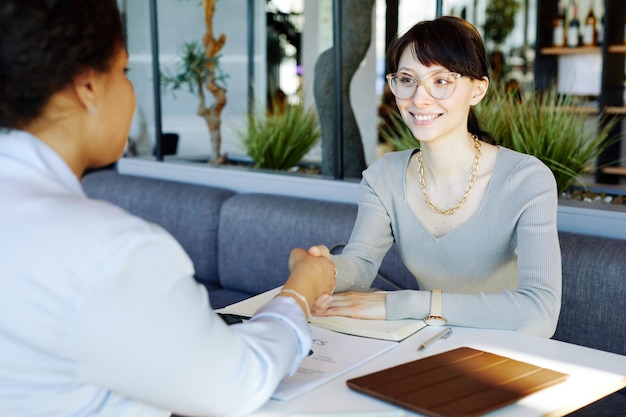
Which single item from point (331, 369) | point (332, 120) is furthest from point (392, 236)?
point (332, 120)

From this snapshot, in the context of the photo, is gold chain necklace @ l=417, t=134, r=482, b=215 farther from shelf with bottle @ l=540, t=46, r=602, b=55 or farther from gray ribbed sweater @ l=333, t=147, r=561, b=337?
shelf with bottle @ l=540, t=46, r=602, b=55

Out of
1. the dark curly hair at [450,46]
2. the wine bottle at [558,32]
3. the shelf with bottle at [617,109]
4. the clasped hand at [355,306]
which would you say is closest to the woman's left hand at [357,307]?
the clasped hand at [355,306]

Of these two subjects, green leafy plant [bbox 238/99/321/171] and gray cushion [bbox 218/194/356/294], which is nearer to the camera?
gray cushion [bbox 218/194/356/294]

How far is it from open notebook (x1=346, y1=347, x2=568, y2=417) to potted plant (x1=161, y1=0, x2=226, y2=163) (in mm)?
3217

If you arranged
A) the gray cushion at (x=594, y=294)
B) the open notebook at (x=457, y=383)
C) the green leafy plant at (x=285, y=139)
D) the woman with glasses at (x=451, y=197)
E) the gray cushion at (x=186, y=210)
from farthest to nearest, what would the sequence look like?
the green leafy plant at (x=285, y=139), the gray cushion at (x=186, y=210), the gray cushion at (x=594, y=294), the woman with glasses at (x=451, y=197), the open notebook at (x=457, y=383)

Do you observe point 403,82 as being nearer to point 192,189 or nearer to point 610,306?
point 610,306

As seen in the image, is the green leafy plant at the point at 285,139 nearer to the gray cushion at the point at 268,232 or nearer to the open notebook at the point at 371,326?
the gray cushion at the point at 268,232

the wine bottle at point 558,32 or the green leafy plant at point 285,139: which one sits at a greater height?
the wine bottle at point 558,32

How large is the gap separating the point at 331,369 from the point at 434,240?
738 millimetres

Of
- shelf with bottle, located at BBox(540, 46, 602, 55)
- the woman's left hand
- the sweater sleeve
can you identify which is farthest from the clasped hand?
shelf with bottle, located at BBox(540, 46, 602, 55)

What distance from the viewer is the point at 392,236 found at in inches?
86.1

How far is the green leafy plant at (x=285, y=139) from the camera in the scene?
3.93 meters

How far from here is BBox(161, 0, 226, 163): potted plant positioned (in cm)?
449

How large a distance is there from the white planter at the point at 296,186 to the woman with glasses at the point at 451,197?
2.04 feet
